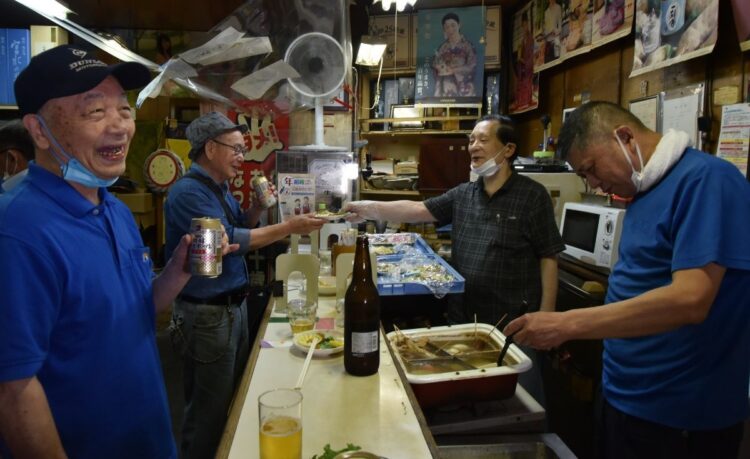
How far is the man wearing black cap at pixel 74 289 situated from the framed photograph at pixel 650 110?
2936mm

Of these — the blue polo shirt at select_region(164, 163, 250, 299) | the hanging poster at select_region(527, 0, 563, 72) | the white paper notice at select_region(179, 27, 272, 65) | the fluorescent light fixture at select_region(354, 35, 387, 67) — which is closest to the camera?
the blue polo shirt at select_region(164, 163, 250, 299)

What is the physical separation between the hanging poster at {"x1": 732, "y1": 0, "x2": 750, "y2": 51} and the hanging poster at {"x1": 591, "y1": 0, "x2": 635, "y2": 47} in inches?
36.4

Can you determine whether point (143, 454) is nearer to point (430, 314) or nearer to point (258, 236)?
point (258, 236)

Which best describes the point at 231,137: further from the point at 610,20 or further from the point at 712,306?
the point at 610,20

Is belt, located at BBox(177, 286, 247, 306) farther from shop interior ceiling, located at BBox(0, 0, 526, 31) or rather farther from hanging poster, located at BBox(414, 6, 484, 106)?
hanging poster, located at BBox(414, 6, 484, 106)

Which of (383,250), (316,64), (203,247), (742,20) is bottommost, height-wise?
(383,250)

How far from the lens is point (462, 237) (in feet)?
9.08

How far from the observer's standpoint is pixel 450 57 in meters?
5.26

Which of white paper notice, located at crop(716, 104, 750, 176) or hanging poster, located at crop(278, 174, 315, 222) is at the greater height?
white paper notice, located at crop(716, 104, 750, 176)

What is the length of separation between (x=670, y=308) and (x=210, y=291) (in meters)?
2.02

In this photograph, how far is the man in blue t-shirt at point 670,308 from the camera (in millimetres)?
1443

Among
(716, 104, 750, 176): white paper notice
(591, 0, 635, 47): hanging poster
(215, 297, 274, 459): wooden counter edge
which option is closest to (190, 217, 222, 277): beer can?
(215, 297, 274, 459): wooden counter edge

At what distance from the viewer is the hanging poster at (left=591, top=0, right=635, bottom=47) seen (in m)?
3.29

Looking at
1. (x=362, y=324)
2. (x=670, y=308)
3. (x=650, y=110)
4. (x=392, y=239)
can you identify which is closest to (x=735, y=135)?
(x=650, y=110)
